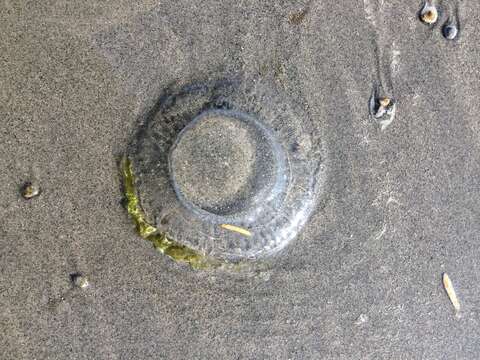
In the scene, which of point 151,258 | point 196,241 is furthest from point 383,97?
point 151,258

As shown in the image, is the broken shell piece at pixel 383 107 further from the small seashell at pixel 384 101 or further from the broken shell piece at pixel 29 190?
the broken shell piece at pixel 29 190

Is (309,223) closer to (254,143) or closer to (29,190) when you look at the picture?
(254,143)

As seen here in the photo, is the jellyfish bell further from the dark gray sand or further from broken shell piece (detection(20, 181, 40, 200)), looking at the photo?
broken shell piece (detection(20, 181, 40, 200))

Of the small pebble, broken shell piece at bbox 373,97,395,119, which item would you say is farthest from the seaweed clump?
broken shell piece at bbox 373,97,395,119

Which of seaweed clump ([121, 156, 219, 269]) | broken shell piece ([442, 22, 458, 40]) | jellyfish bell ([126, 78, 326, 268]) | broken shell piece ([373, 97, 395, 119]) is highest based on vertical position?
broken shell piece ([442, 22, 458, 40])

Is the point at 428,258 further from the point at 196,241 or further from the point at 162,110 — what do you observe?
the point at 162,110

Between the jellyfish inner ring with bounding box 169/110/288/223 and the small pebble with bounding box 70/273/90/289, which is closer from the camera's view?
the jellyfish inner ring with bounding box 169/110/288/223
